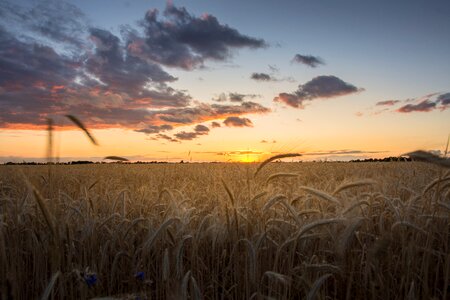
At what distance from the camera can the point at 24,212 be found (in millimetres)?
3992

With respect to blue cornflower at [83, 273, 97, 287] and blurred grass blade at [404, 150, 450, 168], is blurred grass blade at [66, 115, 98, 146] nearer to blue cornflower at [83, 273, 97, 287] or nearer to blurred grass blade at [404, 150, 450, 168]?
blue cornflower at [83, 273, 97, 287]

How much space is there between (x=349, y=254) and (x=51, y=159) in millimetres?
2416

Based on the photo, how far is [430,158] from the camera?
1982mm

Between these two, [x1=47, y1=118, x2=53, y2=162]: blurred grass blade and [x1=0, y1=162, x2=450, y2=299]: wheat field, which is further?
[x1=0, y1=162, x2=450, y2=299]: wheat field

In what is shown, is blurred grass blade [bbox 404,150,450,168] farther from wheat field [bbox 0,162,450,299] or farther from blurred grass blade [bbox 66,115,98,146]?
blurred grass blade [bbox 66,115,98,146]

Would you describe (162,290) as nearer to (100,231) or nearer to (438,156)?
(100,231)

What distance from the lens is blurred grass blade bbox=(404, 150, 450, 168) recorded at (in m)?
1.92

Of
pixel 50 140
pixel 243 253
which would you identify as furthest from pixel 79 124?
pixel 243 253

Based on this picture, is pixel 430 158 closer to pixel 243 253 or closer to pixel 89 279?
pixel 243 253

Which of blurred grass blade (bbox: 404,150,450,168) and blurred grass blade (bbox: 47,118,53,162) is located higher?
blurred grass blade (bbox: 47,118,53,162)

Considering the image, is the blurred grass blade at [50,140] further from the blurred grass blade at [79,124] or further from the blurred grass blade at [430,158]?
the blurred grass blade at [430,158]

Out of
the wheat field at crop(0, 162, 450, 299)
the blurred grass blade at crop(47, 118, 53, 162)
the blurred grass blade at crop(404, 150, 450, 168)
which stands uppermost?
the blurred grass blade at crop(47, 118, 53, 162)

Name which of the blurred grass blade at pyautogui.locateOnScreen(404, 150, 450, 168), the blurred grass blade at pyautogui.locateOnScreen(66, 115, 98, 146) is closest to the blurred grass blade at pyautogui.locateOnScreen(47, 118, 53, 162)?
the blurred grass blade at pyautogui.locateOnScreen(66, 115, 98, 146)

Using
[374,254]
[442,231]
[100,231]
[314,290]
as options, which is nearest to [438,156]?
[374,254]
